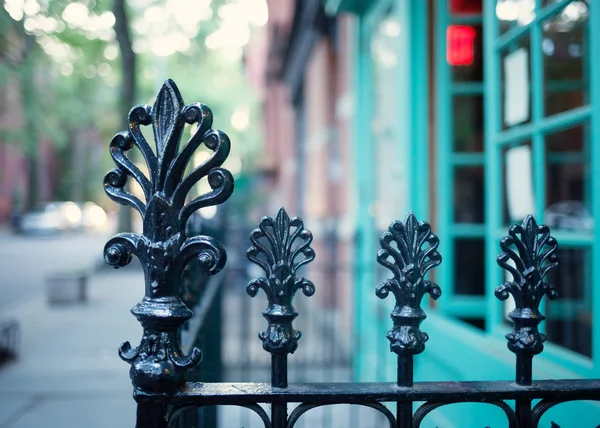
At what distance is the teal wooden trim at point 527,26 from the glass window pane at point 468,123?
1.49 meters

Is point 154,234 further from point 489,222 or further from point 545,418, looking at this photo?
point 489,222

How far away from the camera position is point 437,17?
3.51 metres

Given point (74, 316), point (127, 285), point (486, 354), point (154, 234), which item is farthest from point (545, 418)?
point (127, 285)

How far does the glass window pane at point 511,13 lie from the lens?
8.58 ft

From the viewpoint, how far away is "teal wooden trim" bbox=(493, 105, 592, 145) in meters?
1.91

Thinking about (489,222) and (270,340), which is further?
(489,222)

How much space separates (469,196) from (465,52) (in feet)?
4.35

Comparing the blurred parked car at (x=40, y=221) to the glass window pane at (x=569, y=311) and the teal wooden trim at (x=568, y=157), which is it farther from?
the glass window pane at (x=569, y=311)

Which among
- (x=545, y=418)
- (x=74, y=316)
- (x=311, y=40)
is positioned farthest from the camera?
(x=311, y=40)

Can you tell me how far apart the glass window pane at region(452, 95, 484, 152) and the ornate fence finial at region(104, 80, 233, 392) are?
3283mm

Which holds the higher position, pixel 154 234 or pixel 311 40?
pixel 311 40

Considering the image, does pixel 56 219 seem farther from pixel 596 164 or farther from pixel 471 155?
pixel 596 164

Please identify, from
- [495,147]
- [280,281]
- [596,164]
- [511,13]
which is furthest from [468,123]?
[280,281]

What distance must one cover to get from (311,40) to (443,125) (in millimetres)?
7292
